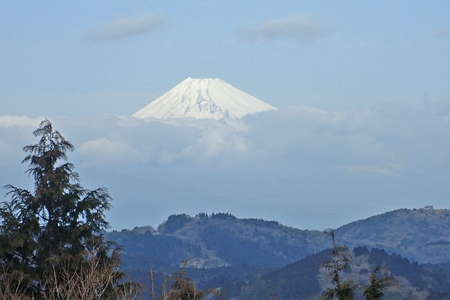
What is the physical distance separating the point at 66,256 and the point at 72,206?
349 centimetres

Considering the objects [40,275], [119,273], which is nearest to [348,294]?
[119,273]

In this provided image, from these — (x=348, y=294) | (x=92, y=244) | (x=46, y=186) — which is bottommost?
(x=348, y=294)

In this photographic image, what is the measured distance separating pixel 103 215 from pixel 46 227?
288 cm

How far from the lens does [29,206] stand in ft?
164

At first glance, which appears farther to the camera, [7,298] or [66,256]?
[66,256]

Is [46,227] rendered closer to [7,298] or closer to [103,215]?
[103,215]

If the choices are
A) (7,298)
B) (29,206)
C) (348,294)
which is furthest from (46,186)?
(348,294)

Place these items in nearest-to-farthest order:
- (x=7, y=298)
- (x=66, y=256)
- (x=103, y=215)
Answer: (x=7, y=298) < (x=66, y=256) < (x=103, y=215)

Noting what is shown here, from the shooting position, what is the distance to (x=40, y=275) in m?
47.8

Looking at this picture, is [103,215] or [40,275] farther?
[103,215]

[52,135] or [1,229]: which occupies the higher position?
[52,135]

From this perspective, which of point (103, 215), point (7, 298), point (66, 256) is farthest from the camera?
point (103, 215)

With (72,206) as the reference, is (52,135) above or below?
above

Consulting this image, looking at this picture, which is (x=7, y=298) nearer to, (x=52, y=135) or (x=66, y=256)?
(x=66, y=256)
